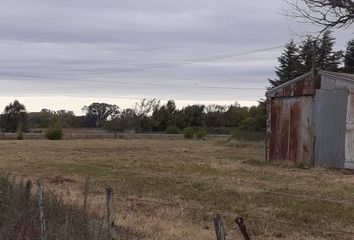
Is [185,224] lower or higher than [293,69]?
lower

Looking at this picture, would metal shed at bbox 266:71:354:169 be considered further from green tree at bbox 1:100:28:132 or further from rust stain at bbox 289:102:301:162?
green tree at bbox 1:100:28:132

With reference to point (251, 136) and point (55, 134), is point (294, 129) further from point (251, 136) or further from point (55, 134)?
point (55, 134)

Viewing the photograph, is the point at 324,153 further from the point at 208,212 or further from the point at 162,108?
the point at 162,108

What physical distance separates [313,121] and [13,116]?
95.4 metres

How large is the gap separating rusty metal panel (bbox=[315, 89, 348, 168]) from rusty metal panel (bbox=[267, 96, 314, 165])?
0.50 metres

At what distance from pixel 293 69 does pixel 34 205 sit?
2405 inches

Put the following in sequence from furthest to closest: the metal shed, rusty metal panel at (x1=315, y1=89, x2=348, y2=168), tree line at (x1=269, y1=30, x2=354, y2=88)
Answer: tree line at (x1=269, y1=30, x2=354, y2=88), rusty metal panel at (x1=315, y1=89, x2=348, y2=168), the metal shed

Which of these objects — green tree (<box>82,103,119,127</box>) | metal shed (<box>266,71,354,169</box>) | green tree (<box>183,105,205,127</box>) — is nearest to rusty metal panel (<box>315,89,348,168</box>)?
metal shed (<box>266,71,354,169</box>)

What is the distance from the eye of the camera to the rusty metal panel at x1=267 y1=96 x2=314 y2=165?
27.9m

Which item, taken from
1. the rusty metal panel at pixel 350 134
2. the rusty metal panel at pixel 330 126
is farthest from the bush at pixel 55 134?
the rusty metal panel at pixel 350 134

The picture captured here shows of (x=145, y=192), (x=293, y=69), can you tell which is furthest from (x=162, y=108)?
(x=145, y=192)

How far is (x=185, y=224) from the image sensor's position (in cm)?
1115

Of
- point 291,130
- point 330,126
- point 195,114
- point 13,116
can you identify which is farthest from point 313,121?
point 13,116

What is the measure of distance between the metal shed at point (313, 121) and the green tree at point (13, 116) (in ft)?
296
